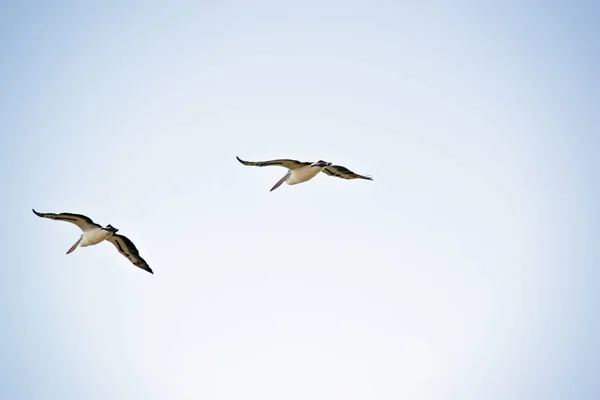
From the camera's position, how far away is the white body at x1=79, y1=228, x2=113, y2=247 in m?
32.6

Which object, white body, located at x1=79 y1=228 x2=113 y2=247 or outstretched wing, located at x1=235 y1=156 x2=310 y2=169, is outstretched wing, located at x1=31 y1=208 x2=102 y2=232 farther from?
outstretched wing, located at x1=235 y1=156 x2=310 y2=169

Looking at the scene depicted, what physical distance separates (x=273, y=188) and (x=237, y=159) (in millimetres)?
4138

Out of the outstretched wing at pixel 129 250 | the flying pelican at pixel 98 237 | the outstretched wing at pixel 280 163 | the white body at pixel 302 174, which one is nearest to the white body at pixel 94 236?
the flying pelican at pixel 98 237

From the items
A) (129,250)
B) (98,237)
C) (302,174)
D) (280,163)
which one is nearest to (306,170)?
(302,174)

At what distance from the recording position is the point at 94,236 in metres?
32.9

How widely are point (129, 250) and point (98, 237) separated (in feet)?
5.15

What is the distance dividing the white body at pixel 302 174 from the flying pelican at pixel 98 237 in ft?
21.6

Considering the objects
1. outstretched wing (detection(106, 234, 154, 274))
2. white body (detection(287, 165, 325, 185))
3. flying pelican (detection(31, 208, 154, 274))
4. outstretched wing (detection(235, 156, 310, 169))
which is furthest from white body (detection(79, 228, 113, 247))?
white body (detection(287, 165, 325, 185))

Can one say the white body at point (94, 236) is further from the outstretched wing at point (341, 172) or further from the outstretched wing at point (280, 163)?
the outstretched wing at point (341, 172)

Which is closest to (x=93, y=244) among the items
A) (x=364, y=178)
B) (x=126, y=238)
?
(x=126, y=238)

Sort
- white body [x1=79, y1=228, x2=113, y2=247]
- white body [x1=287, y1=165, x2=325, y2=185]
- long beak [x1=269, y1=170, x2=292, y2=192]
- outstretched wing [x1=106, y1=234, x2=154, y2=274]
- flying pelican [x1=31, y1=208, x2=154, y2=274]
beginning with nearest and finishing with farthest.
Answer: flying pelican [x1=31, y1=208, x2=154, y2=274]
white body [x1=287, y1=165, x2=325, y2=185]
white body [x1=79, y1=228, x2=113, y2=247]
long beak [x1=269, y1=170, x2=292, y2=192]
outstretched wing [x1=106, y1=234, x2=154, y2=274]

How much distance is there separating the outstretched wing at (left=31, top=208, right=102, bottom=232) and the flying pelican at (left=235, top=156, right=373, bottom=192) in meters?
6.84

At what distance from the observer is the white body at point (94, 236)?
32625 millimetres

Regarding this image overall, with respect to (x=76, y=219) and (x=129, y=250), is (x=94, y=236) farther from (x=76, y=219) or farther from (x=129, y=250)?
(x=129, y=250)
